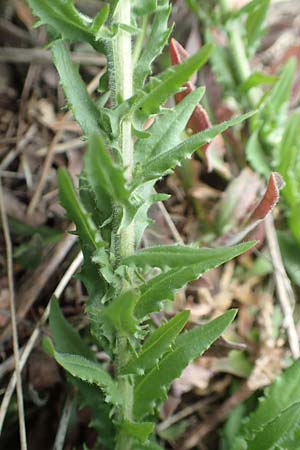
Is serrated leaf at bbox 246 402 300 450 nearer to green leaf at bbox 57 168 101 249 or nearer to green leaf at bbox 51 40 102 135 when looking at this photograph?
green leaf at bbox 57 168 101 249

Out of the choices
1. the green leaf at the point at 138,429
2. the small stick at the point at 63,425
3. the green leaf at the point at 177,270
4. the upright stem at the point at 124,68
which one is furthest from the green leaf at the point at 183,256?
the small stick at the point at 63,425

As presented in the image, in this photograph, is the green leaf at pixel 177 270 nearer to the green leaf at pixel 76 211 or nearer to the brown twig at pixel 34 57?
the green leaf at pixel 76 211

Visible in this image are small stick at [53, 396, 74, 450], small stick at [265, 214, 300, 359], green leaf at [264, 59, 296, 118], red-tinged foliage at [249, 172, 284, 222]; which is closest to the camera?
red-tinged foliage at [249, 172, 284, 222]

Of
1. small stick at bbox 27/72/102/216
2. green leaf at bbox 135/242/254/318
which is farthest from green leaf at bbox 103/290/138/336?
small stick at bbox 27/72/102/216

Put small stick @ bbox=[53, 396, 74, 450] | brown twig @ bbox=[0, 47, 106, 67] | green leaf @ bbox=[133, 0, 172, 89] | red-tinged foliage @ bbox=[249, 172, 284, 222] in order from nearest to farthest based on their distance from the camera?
green leaf @ bbox=[133, 0, 172, 89], red-tinged foliage @ bbox=[249, 172, 284, 222], small stick @ bbox=[53, 396, 74, 450], brown twig @ bbox=[0, 47, 106, 67]

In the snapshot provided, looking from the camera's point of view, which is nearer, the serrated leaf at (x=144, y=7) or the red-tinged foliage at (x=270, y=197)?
the serrated leaf at (x=144, y=7)

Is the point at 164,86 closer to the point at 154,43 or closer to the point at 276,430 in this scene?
the point at 154,43
